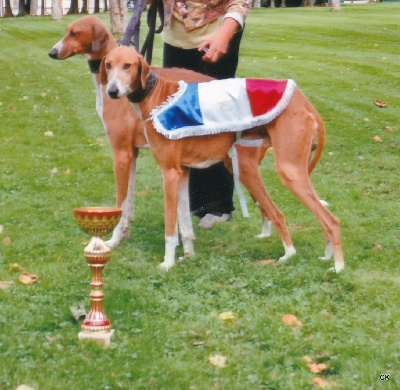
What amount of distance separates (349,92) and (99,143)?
5.38 meters

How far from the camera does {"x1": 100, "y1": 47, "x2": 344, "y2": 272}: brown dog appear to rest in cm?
590

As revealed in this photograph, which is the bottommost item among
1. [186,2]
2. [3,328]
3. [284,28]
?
[284,28]

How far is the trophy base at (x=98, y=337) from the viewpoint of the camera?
464 cm

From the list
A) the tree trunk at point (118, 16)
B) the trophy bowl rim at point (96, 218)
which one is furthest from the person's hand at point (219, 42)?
the tree trunk at point (118, 16)

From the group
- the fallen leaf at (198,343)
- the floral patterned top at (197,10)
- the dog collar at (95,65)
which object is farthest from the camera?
the floral patterned top at (197,10)

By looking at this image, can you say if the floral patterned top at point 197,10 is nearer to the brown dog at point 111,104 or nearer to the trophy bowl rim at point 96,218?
the brown dog at point 111,104

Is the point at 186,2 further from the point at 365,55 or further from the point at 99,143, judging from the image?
the point at 365,55

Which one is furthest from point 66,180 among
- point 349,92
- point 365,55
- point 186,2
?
point 365,55

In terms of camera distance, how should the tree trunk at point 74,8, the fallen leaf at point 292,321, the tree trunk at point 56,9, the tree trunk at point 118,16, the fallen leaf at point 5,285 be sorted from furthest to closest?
the tree trunk at point 74,8 < the tree trunk at point 56,9 < the tree trunk at point 118,16 < the fallen leaf at point 5,285 < the fallen leaf at point 292,321

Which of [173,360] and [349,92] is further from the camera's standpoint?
[349,92]

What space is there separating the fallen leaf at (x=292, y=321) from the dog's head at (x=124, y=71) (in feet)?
5.82

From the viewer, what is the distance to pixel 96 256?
4688mm

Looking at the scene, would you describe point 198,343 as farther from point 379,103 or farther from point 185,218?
point 379,103

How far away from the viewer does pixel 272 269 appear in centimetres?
610
